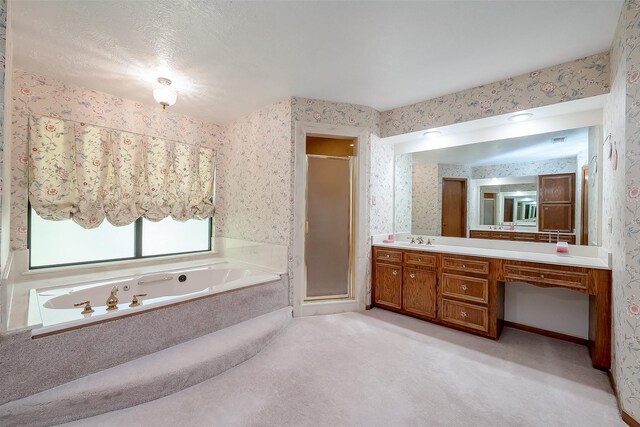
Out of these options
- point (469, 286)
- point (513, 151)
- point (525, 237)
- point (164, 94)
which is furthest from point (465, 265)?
point (164, 94)

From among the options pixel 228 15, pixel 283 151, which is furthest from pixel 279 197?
pixel 228 15

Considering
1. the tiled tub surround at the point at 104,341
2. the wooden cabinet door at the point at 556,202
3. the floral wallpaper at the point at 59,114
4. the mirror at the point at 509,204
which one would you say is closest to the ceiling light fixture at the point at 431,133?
the mirror at the point at 509,204

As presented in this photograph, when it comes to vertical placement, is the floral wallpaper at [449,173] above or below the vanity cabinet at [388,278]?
above

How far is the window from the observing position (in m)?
2.69

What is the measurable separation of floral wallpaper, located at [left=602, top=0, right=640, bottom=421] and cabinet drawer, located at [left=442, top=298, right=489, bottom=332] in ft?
2.89

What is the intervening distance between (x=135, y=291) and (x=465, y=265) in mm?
3327

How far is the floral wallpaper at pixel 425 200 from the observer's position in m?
3.44

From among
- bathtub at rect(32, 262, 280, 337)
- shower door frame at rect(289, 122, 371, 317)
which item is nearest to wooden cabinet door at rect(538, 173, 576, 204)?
shower door frame at rect(289, 122, 371, 317)

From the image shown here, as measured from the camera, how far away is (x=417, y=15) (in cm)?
175

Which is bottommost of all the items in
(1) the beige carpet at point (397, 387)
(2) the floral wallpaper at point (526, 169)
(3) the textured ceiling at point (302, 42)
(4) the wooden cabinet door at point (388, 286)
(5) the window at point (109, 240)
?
(1) the beige carpet at point (397, 387)

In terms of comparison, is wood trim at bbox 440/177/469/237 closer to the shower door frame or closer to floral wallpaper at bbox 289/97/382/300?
floral wallpaper at bbox 289/97/382/300

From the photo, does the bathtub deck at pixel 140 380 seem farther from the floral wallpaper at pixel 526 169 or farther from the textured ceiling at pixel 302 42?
the floral wallpaper at pixel 526 169

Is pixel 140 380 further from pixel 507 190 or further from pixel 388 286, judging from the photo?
pixel 507 190

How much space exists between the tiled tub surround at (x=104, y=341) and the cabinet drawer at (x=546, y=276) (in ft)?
7.96
